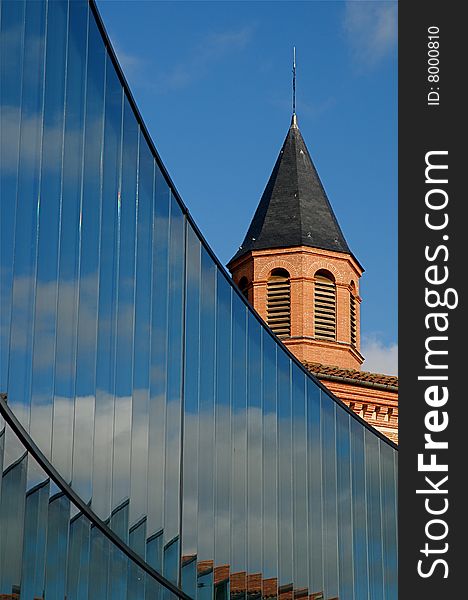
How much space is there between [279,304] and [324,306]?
133cm

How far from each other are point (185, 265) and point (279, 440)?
345 centimetres

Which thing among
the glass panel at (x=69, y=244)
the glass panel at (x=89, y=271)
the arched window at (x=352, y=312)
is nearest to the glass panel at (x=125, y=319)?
the glass panel at (x=89, y=271)

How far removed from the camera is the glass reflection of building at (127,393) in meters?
11.3

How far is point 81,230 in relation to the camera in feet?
41.3

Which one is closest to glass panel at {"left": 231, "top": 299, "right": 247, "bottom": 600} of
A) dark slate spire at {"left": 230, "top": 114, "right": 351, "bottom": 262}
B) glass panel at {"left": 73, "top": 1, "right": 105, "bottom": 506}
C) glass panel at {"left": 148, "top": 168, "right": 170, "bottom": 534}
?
glass panel at {"left": 148, "top": 168, "right": 170, "bottom": 534}

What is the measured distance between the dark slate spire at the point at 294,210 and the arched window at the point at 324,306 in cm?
105

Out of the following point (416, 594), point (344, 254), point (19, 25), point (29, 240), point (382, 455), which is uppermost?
Answer: point (344, 254)

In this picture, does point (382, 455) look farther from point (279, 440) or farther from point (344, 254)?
point (344, 254)

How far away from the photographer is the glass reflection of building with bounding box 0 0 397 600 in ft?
37.1

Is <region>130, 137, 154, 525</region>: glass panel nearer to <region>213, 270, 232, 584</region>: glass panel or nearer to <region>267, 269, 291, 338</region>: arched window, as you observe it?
<region>213, 270, 232, 584</region>: glass panel

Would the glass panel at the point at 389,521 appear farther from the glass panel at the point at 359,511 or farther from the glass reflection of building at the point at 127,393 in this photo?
the glass panel at the point at 359,511

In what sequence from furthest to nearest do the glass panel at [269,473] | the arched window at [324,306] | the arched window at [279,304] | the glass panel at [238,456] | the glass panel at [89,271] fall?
1. the arched window at [324,306]
2. the arched window at [279,304]
3. the glass panel at [269,473]
4. the glass panel at [238,456]
5. the glass panel at [89,271]

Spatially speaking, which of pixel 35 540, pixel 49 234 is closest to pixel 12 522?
pixel 35 540

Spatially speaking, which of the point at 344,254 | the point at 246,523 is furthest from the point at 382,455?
the point at 344,254
